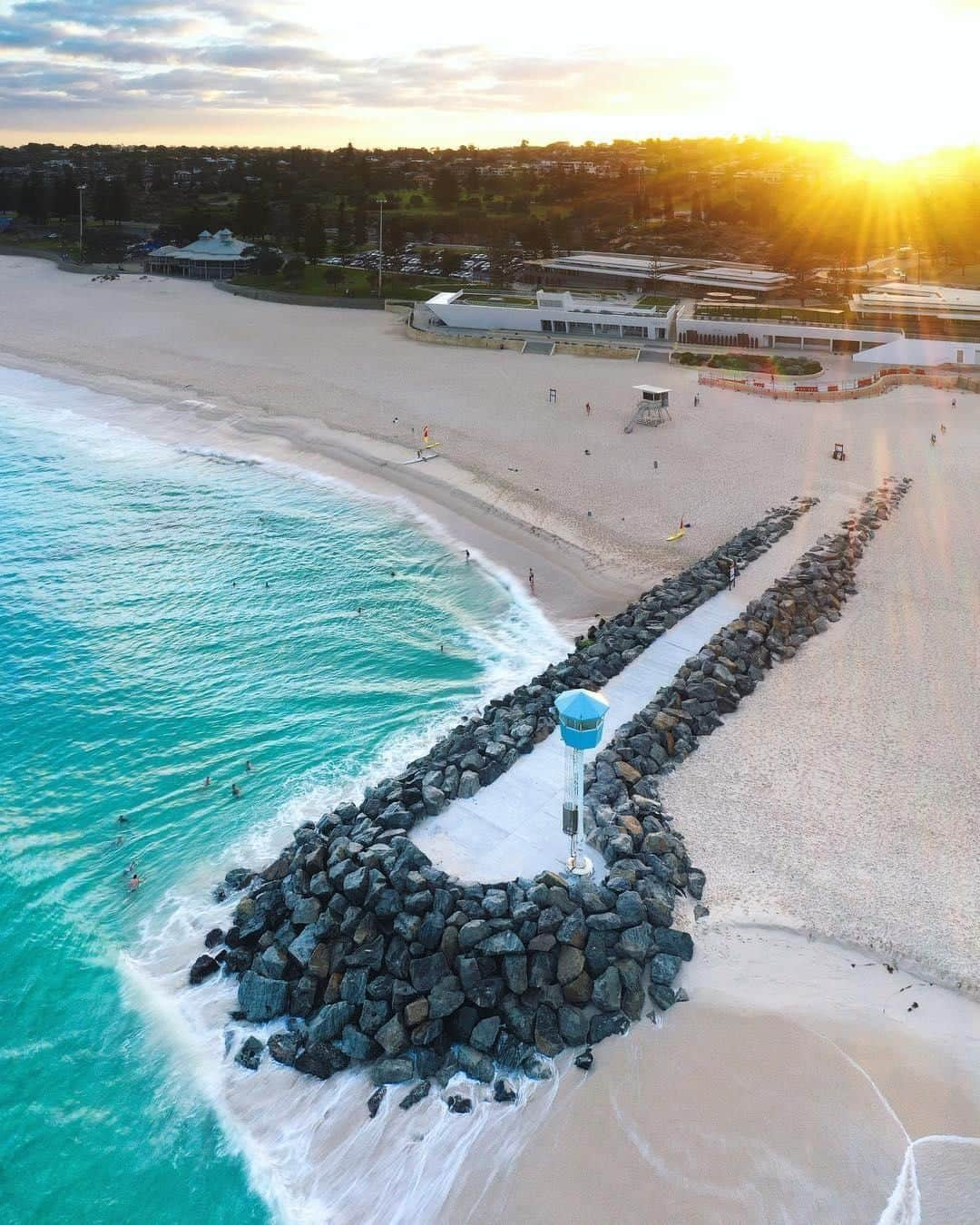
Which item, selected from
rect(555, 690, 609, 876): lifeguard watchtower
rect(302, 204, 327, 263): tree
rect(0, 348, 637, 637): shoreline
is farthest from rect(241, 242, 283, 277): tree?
rect(555, 690, 609, 876): lifeguard watchtower

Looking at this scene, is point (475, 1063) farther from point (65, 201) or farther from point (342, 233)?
point (65, 201)

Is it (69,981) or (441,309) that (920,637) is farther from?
(441,309)

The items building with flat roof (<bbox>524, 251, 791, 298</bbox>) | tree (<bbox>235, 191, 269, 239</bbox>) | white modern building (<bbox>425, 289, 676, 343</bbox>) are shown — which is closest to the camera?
white modern building (<bbox>425, 289, 676, 343</bbox>)

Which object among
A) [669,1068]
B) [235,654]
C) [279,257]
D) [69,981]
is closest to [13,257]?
[279,257]

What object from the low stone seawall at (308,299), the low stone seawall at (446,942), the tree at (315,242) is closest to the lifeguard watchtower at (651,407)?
the low stone seawall at (446,942)

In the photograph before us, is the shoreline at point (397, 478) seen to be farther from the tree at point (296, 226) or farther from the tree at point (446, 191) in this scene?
the tree at point (446, 191)

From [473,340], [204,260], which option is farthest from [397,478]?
[204,260]

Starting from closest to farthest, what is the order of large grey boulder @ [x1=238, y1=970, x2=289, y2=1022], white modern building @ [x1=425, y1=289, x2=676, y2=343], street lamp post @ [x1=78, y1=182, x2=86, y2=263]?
large grey boulder @ [x1=238, y1=970, x2=289, y2=1022], white modern building @ [x1=425, y1=289, x2=676, y2=343], street lamp post @ [x1=78, y1=182, x2=86, y2=263]

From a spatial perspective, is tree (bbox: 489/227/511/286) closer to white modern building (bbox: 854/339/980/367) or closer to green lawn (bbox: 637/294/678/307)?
green lawn (bbox: 637/294/678/307)
